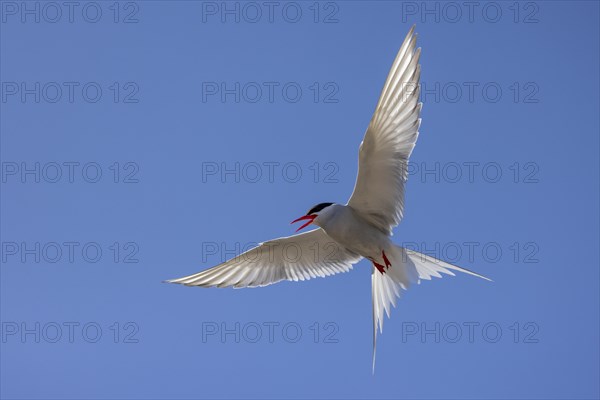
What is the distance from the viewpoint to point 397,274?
20.1 feet

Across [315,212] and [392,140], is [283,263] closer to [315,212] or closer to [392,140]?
[315,212]

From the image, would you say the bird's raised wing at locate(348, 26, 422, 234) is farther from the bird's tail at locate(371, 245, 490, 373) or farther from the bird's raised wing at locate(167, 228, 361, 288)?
the bird's raised wing at locate(167, 228, 361, 288)

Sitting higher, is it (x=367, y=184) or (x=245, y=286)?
(x=367, y=184)

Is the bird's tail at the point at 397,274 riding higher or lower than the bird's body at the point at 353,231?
lower

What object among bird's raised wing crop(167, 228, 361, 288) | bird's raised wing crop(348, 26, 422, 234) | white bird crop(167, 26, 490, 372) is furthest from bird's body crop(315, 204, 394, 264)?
bird's raised wing crop(167, 228, 361, 288)

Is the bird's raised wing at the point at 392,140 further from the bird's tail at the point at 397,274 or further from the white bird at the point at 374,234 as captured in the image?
the bird's tail at the point at 397,274

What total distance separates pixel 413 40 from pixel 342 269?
2.40 meters

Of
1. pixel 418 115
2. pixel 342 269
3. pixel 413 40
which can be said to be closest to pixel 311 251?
pixel 342 269

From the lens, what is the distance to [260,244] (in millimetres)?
6617

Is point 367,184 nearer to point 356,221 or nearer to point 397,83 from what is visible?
point 356,221

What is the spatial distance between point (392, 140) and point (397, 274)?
119 cm

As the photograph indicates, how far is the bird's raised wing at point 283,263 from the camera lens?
663cm

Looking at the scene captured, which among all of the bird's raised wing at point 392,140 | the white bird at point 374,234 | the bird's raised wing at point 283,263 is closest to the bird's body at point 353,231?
the white bird at point 374,234

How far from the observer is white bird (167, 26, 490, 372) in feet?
18.5
